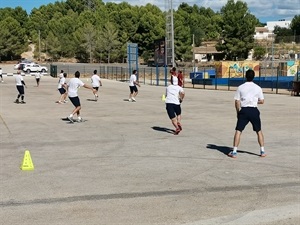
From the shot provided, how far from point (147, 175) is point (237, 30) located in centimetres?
8768

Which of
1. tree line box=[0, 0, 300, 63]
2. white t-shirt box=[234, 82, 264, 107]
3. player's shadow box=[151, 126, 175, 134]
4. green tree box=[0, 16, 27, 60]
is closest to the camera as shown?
white t-shirt box=[234, 82, 264, 107]

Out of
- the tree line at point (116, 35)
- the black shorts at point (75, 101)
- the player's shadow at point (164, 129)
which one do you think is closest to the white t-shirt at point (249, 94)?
the player's shadow at point (164, 129)

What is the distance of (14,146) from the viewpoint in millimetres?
11109

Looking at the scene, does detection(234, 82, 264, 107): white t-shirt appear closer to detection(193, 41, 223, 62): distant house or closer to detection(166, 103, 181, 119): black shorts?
detection(166, 103, 181, 119): black shorts

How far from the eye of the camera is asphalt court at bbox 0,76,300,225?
19.5 ft

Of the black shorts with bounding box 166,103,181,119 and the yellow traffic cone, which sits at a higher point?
the black shorts with bounding box 166,103,181,119

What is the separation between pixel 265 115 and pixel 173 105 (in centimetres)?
589

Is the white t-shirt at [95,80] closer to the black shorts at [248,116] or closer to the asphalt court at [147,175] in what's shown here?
the asphalt court at [147,175]

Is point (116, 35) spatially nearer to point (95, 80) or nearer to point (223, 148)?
point (95, 80)

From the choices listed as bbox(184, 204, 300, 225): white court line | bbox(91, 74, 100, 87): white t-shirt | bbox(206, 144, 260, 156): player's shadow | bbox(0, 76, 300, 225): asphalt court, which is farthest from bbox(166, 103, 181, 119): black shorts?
bbox(91, 74, 100, 87): white t-shirt

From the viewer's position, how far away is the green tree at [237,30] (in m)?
92.1

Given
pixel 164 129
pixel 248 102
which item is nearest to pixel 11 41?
pixel 164 129

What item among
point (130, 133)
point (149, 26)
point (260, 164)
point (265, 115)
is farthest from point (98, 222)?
point (149, 26)

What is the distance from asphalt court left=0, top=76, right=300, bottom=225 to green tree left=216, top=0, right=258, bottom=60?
79.2 meters
